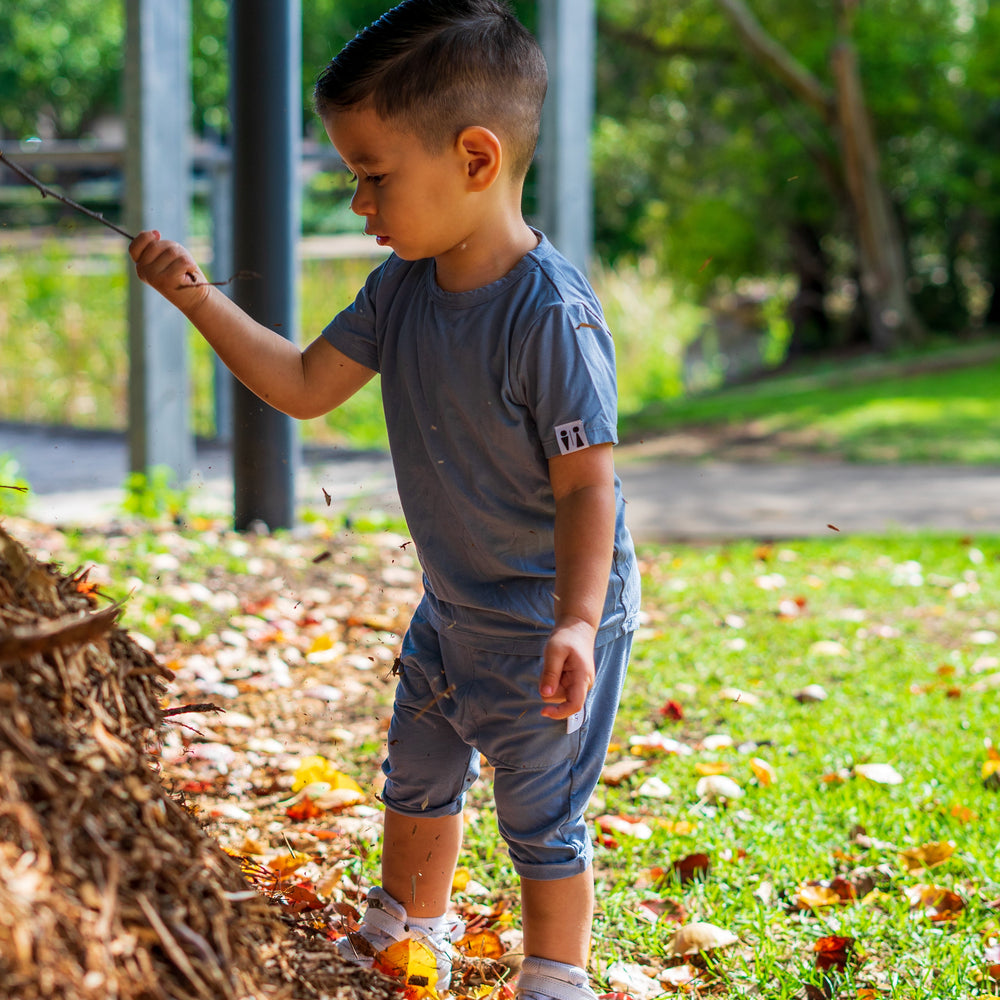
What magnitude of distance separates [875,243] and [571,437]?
44.1 ft

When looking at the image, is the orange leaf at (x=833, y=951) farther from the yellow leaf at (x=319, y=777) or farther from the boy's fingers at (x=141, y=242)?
the boy's fingers at (x=141, y=242)

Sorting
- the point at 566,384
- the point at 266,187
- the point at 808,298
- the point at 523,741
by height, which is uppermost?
the point at 808,298

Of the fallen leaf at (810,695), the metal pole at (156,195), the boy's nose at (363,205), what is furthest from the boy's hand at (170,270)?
the metal pole at (156,195)

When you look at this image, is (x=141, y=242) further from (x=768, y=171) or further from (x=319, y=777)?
(x=768, y=171)

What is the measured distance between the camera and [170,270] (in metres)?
1.83

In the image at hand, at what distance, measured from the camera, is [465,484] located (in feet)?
5.84

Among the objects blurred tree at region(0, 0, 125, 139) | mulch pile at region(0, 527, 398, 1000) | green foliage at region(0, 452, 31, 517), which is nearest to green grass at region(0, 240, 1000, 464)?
green foliage at region(0, 452, 31, 517)

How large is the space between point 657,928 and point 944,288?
49.4 feet

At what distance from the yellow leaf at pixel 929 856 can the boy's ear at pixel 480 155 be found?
5.00ft

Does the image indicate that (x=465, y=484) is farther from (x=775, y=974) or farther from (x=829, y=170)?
(x=829, y=170)

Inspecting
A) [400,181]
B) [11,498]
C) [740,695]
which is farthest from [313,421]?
[400,181]

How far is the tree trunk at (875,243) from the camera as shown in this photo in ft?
44.5

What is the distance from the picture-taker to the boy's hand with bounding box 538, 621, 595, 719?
1.56 metres

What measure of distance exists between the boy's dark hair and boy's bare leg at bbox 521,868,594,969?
1062 millimetres
